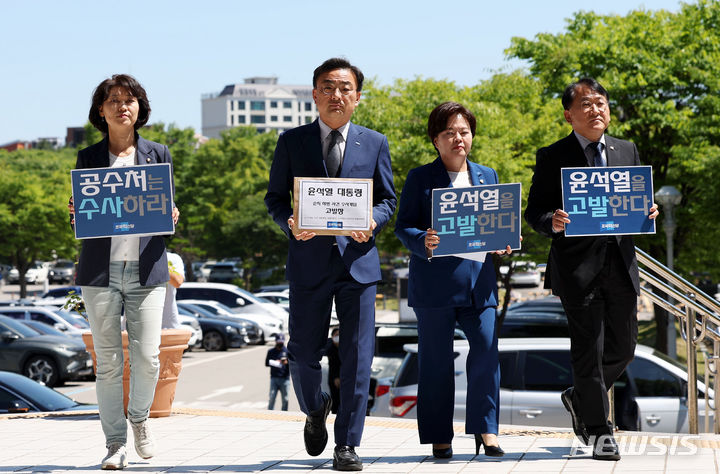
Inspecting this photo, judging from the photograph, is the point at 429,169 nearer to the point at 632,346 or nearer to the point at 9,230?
the point at 632,346

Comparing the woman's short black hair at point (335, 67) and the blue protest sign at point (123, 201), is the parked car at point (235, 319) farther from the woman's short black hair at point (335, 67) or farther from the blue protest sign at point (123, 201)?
the woman's short black hair at point (335, 67)

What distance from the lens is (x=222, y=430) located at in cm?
702

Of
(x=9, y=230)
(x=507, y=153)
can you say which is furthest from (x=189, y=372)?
(x=9, y=230)

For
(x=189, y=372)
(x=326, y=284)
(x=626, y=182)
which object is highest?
(x=626, y=182)

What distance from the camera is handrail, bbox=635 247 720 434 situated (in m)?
6.54

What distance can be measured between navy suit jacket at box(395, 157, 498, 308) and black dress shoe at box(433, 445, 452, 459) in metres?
0.78

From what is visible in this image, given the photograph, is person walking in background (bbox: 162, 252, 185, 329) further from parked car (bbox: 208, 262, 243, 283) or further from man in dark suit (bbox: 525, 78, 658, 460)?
parked car (bbox: 208, 262, 243, 283)

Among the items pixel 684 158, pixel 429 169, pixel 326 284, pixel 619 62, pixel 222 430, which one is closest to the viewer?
pixel 326 284

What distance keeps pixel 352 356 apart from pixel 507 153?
63.2 feet

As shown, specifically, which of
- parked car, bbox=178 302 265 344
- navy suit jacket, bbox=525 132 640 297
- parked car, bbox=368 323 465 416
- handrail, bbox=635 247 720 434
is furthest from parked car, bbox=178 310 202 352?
A: navy suit jacket, bbox=525 132 640 297

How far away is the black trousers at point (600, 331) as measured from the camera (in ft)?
17.6

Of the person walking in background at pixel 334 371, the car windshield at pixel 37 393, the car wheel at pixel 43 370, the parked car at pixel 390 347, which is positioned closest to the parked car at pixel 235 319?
the car wheel at pixel 43 370

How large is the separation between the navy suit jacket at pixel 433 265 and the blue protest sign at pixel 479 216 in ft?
0.46

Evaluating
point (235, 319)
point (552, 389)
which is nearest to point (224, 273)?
point (235, 319)
